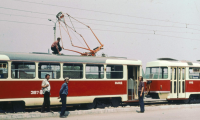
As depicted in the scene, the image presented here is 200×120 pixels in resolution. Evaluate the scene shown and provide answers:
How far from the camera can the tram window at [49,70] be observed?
12.5 metres

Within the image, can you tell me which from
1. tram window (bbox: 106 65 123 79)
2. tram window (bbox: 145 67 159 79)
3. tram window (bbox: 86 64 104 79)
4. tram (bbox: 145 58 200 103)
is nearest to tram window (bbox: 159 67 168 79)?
tram (bbox: 145 58 200 103)

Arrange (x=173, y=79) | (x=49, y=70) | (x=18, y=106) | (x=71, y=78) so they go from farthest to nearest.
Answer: (x=173, y=79), (x=71, y=78), (x=49, y=70), (x=18, y=106)

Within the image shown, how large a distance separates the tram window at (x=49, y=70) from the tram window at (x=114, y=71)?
9.44 ft

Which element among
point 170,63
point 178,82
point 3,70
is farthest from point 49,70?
point 178,82

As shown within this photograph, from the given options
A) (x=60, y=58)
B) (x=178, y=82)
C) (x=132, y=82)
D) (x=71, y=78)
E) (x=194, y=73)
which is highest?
(x=60, y=58)

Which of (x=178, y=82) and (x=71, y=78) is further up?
(x=71, y=78)

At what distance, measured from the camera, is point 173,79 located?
16969mm

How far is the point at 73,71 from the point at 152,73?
636cm

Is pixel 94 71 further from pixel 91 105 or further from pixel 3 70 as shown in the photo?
pixel 3 70

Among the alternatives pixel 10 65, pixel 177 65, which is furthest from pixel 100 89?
pixel 177 65

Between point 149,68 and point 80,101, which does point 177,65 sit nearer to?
point 149,68

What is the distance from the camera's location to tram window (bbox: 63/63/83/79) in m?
13.1

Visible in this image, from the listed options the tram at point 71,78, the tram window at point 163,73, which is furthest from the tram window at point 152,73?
the tram at point 71,78

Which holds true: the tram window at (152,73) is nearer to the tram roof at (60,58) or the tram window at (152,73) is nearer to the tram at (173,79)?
the tram at (173,79)
